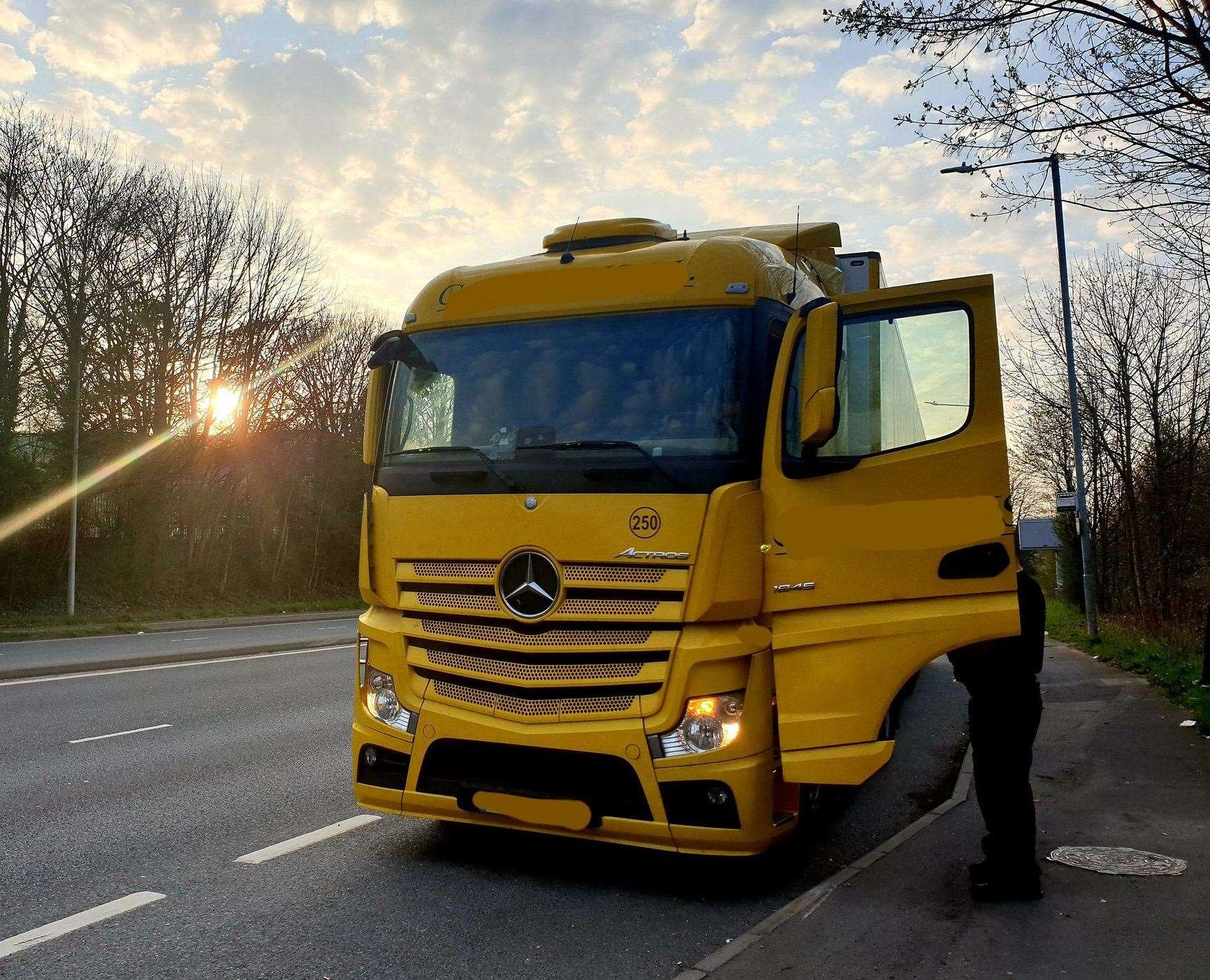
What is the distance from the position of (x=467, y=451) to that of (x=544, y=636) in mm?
1054

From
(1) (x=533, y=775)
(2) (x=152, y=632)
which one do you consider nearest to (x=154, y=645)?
(2) (x=152, y=632)

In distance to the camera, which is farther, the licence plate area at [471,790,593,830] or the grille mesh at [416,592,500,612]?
the grille mesh at [416,592,500,612]

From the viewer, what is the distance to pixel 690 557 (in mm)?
4809

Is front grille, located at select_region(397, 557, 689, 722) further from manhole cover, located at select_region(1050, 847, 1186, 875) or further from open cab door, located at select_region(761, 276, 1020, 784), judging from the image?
manhole cover, located at select_region(1050, 847, 1186, 875)

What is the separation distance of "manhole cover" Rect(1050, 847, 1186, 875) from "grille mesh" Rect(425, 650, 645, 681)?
2411mm

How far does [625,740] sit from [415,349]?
97.9 inches

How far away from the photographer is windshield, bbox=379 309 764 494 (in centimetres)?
501

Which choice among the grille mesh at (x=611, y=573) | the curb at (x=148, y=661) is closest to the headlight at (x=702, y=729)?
the grille mesh at (x=611, y=573)

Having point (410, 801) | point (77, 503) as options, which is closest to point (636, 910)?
point (410, 801)

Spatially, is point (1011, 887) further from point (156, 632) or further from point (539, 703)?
point (156, 632)

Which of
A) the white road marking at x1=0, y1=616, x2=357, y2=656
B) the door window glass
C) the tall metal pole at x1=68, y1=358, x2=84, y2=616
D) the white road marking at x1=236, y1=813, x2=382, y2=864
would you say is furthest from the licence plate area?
the tall metal pole at x1=68, y1=358, x2=84, y2=616

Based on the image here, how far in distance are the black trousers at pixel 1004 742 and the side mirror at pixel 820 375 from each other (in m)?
1.32

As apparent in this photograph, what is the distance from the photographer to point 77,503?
2650 cm

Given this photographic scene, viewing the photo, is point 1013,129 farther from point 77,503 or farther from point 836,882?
point 77,503
